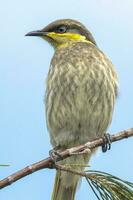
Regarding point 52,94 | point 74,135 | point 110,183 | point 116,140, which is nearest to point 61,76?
point 52,94

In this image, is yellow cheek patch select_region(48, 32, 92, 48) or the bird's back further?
yellow cheek patch select_region(48, 32, 92, 48)

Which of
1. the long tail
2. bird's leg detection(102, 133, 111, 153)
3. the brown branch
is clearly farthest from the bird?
the brown branch

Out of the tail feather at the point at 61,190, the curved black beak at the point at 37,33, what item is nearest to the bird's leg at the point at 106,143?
the tail feather at the point at 61,190

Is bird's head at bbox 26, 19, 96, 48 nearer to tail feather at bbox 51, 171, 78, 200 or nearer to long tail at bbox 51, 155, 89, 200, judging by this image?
long tail at bbox 51, 155, 89, 200

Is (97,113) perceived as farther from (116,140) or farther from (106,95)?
(116,140)

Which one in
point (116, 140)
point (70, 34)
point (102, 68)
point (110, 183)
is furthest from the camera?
point (70, 34)

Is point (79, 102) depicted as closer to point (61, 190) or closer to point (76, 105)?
point (76, 105)
